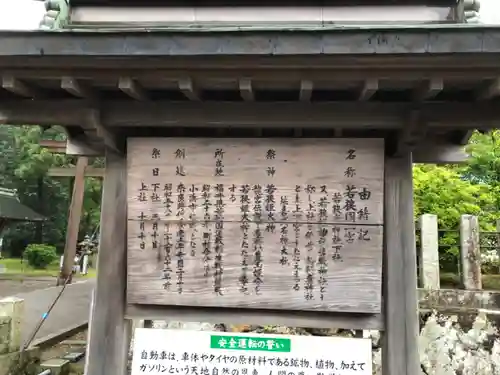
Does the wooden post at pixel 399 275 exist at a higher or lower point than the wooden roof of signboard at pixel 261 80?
lower

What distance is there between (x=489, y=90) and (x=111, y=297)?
294 centimetres

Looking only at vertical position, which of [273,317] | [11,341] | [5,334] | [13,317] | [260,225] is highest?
[260,225]

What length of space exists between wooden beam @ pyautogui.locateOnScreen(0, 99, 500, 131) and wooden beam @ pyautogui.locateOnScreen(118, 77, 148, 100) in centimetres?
19

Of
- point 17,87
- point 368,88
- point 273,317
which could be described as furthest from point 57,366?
point 368,88

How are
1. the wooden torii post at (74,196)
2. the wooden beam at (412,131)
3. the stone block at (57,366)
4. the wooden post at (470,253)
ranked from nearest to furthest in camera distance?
the wooden beam at (412,131)
the wooden post at (470,253)
the stone block at (57,366)
the wooden torii post at (74,196)

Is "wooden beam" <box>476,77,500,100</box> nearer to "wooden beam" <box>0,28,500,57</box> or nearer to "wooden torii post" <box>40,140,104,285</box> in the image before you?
"wooden beam" <box>0,28,500,57</box>

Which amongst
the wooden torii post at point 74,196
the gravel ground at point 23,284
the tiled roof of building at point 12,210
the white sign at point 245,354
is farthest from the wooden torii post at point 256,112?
the tiled roof of building at point 12,210

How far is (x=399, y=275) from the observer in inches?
120

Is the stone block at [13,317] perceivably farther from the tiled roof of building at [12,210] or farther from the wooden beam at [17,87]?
the tiled roof of building at [12,210]

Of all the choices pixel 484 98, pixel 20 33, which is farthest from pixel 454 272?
pixel 20 33

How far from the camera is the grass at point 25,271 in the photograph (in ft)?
71.2

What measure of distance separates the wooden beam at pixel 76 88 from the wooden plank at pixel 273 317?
162cm

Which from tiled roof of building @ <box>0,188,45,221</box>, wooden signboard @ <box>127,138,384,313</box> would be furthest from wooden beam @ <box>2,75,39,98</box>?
tiled roof of building @ <box>0,188,45,221</box>

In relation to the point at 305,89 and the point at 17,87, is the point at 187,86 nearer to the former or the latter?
the point at 305,89
